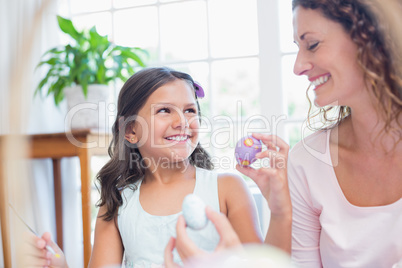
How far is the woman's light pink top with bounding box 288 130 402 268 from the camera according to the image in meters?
0.64

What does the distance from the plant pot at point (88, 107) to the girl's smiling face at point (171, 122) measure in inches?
22.0

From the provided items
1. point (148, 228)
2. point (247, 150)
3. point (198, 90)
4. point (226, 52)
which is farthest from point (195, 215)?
point (226, 52)

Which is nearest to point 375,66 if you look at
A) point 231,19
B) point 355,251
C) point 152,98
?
point 355,251

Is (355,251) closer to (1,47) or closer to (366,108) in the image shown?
(366,108)

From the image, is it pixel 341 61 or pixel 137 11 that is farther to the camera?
pixel 137 11

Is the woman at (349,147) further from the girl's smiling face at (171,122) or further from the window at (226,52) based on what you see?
the window at (226,52)

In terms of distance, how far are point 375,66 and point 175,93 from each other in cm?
37

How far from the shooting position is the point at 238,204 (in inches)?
29.4

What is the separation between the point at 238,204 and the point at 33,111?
36.4 inches

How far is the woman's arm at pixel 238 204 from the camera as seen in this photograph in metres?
0.71

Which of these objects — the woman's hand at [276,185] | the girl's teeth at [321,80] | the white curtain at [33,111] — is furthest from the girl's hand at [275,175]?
the white curtain at [33,111]

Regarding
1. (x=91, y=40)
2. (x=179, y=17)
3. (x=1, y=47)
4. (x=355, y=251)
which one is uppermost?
(x=179, y=17)

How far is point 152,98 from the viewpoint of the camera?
0.79 metres

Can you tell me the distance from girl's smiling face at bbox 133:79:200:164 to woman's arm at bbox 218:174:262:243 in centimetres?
10
